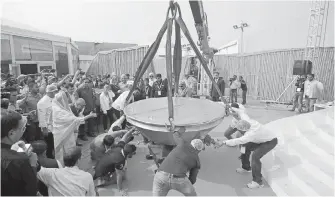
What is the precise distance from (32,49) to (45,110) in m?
6.84

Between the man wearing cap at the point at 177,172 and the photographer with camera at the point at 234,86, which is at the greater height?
the photographer with camera at the point at 234,86

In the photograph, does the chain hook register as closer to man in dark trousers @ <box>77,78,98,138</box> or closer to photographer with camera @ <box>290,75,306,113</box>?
man in dark trousers @ <box>77,78,98,138</box>

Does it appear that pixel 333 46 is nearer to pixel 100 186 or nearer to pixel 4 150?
pixel 100 186

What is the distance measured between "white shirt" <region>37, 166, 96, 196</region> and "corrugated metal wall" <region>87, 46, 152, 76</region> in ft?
30.0

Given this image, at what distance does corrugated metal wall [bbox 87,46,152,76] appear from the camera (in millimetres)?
11312

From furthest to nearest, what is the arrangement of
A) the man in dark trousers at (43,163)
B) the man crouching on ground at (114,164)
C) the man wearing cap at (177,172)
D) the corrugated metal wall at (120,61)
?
1. the corrugated metal wall at (120,61)
2. the man crouching on ground at (114,164)
3. the man wearing cap at (177,172)
4. the man in dark trousers at (43,163)

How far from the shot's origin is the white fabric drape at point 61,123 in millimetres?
4272

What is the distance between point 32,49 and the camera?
9.80 metres

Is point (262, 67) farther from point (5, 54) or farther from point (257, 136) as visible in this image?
point (5, 54)

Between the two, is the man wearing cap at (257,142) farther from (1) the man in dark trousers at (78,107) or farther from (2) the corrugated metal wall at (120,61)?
(2) the corrugated metal wall at (120,61)

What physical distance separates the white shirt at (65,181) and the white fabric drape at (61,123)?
2140 mm

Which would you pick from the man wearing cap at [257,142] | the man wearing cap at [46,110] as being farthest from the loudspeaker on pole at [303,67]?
the man wearing cap at [46,110]

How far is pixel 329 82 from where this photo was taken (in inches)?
409

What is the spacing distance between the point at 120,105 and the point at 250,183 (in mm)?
3735
